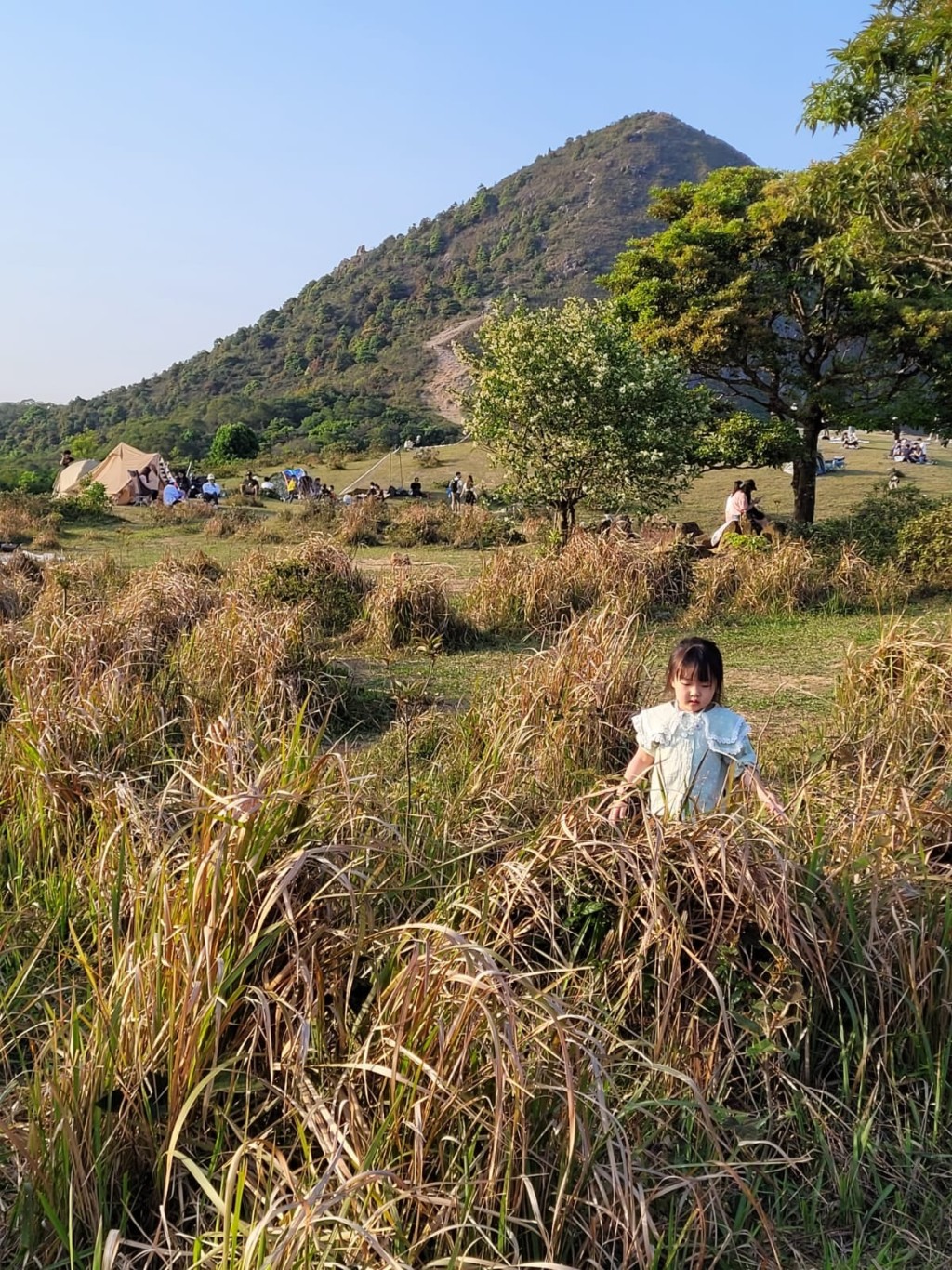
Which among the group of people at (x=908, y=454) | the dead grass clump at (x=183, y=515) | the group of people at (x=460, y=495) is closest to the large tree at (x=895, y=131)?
the group of people at (x=460, y=495)

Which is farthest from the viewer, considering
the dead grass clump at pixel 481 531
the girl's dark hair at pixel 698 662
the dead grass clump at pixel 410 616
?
the dead grass clump at pixel 481 531

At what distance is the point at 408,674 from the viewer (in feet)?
24.1

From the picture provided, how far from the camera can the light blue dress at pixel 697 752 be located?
3.27 m

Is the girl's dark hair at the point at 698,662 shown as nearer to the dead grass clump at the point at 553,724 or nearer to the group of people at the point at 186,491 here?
the dead grass clump at the point at 553,724

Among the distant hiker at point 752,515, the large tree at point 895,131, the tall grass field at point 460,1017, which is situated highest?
the large tree at point 895,131

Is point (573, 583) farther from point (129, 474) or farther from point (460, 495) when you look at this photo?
point (129, 474)

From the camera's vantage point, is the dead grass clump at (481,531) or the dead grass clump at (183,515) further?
the dead grass clump at (183,515)

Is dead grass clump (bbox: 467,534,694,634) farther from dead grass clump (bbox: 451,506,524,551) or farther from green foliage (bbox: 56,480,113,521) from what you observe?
green foliage (bbox: 56,480,113,521)

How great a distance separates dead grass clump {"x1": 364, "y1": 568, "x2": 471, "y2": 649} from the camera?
816cm

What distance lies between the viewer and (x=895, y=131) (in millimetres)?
8289

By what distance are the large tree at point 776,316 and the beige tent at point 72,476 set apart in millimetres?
17286

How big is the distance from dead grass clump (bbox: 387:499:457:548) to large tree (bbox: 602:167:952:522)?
191 inches

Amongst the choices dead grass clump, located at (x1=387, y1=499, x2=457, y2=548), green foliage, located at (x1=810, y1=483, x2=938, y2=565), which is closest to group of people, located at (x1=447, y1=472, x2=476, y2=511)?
dead grass clump, located at (x1=387, y1=499, x2=457, y2=548)

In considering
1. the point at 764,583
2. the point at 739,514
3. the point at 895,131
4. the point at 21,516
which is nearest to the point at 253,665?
the point at 764,583
